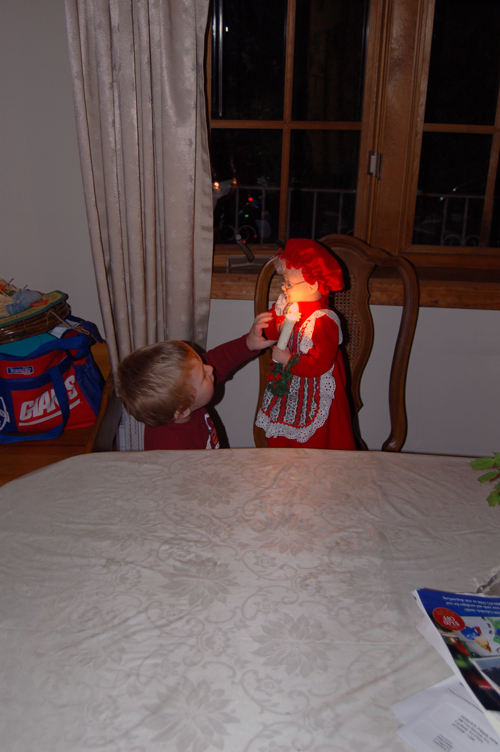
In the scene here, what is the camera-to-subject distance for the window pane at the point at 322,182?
2.05 metres

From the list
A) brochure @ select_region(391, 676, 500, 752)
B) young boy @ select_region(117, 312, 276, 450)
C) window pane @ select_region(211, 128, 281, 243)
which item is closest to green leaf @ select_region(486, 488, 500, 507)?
brochure @ select_region(391, 676, 500, 752)

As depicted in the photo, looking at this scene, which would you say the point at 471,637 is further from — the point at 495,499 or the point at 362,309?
the point at 362,309

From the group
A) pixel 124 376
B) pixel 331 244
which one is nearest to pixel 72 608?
pixel 124 376

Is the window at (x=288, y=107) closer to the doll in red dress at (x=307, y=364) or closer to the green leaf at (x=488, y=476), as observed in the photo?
the doll in red dress at (x=307, y=364)

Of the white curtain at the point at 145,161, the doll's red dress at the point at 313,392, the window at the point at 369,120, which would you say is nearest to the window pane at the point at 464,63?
the window at the point at 369,120

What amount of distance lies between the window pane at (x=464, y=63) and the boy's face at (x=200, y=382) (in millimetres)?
1278

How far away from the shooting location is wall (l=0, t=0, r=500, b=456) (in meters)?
1.89

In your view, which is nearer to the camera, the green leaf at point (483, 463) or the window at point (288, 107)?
the green leaf at point (483, 463)

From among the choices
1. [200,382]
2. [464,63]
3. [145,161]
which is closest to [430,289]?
[464,63]

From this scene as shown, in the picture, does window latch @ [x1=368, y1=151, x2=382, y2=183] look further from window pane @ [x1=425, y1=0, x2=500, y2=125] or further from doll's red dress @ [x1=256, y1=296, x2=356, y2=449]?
doll's red dress @ [x1=256, y1=296, x2=356, y2=449]

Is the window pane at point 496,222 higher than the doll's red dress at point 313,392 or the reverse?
higher

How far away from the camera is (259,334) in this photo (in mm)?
1638

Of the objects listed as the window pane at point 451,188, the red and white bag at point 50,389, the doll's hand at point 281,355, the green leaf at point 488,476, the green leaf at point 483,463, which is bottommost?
the red and white bag at point 50,389

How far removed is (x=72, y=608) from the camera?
2.76 ft
